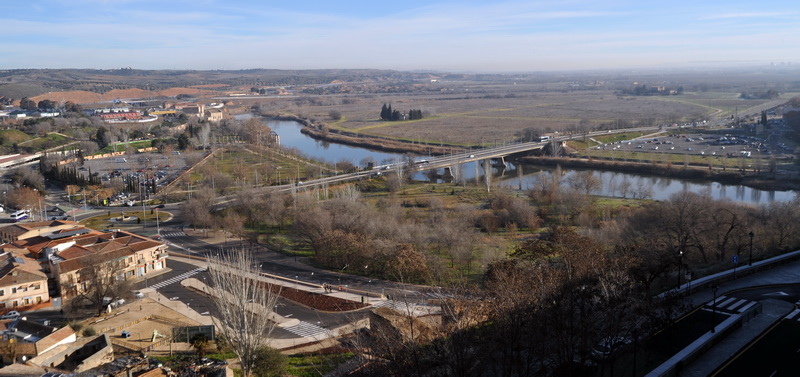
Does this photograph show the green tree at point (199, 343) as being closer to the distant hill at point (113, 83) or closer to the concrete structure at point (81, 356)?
the concrete structure at point (81, 356)

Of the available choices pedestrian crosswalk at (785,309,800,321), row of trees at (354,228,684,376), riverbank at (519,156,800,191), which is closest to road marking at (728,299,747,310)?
pedestrian crosswalk at (785,309,800,321)

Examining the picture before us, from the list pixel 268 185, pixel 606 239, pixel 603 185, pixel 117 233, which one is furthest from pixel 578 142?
Result: pixel 117 233

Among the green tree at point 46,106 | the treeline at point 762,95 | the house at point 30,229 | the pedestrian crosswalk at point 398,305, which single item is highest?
the treeline at point 762,95

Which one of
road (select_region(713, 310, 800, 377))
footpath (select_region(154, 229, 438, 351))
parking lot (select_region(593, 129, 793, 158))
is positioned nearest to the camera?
road (select_region(713, 310, 800, 377))

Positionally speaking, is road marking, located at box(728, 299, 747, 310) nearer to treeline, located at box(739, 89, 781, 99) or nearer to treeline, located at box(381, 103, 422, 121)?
treeline, located at box(381, 103, 422, 121)

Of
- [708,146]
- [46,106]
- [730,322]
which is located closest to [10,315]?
[730,322]

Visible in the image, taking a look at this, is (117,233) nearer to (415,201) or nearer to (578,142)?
(415,201)

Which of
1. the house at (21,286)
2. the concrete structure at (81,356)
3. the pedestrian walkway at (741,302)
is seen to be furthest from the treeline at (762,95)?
the concrete structure at (81,356)
